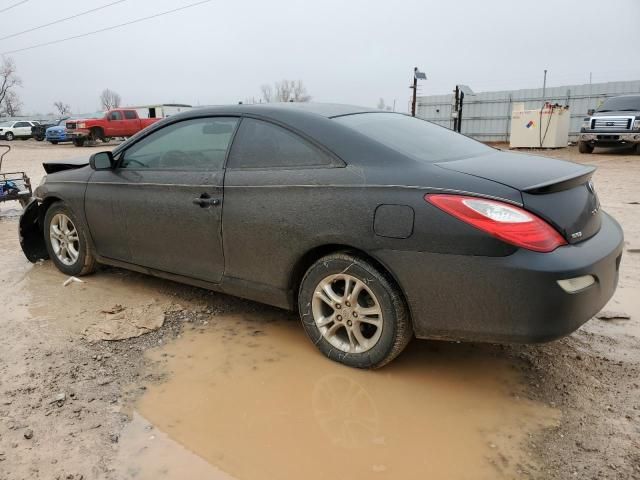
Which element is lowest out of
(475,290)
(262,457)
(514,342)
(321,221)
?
(262,457)

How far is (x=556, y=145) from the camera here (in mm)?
18953

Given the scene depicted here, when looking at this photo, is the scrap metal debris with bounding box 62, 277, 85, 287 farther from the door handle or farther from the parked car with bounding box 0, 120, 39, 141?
the parked car with bounding box 0, 120, 39, 141

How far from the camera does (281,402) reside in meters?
2.72

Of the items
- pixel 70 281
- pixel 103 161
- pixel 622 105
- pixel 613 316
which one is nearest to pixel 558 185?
pixel 613 316

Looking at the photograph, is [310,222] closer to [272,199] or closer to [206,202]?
[272,199]

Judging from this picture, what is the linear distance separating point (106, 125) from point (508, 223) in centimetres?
2997

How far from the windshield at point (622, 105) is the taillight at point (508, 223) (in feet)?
52.6

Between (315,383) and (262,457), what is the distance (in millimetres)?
646

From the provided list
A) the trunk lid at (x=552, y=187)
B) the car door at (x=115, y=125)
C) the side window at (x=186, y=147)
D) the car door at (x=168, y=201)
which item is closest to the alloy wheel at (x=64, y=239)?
the car door at (x=168, y=201)

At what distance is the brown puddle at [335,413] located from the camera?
7.40 feet

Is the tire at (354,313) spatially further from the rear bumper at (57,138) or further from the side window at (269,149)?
the rear bumper at (57,138)

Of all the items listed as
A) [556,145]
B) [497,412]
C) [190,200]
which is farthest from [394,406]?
[556,145]

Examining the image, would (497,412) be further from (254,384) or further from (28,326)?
(28,326)

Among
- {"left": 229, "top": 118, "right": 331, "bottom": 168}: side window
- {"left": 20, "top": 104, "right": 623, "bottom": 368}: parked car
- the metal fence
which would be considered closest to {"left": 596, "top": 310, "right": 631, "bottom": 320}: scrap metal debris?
{"left": 20, "top": 104, "right": 623, "bottom": 368}: parked car
